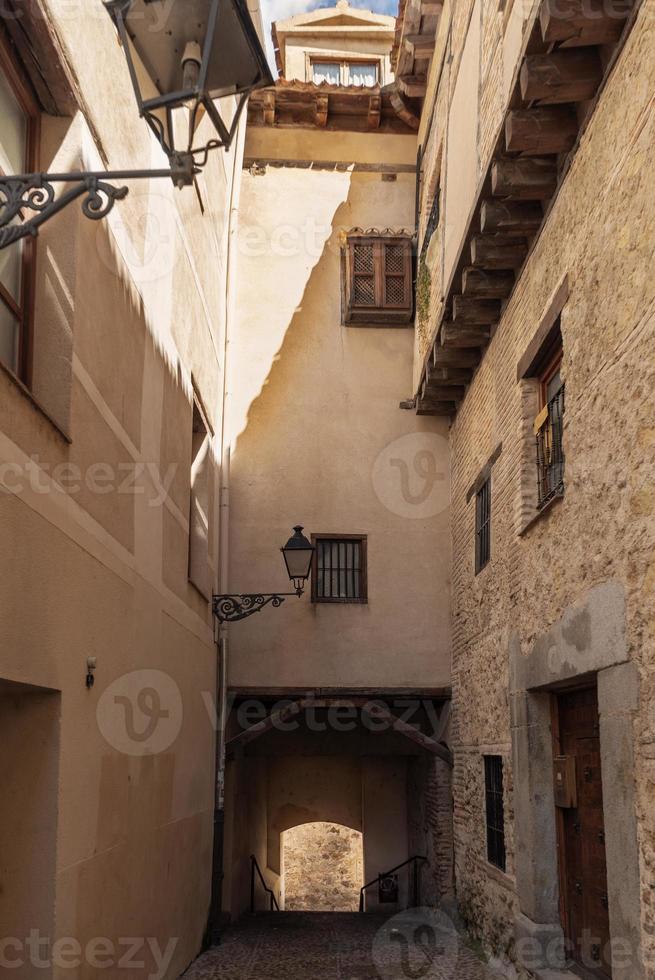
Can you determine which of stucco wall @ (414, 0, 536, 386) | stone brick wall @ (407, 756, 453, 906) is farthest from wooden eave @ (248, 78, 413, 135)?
stone brick wall @ (407, 756, 453, 906)

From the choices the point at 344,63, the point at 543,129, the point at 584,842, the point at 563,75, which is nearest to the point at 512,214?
the point at 543,129

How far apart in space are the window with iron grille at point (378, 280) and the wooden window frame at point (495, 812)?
5664mm

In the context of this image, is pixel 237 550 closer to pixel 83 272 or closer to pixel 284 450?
pixel 284 450

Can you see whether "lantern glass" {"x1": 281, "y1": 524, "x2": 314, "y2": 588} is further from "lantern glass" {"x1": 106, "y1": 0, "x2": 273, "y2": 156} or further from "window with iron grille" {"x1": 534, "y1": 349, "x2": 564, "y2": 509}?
"lantern glass" {"x1": 106, "y1": 0, "x2": 273, "y2": 156}

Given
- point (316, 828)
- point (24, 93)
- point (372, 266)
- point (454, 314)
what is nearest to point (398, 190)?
point (372, 266)

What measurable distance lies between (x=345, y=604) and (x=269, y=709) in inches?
62.3

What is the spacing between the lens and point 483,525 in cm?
965

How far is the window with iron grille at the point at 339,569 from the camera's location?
1155cm

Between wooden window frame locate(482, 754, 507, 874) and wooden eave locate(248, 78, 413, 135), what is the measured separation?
840 centimetres

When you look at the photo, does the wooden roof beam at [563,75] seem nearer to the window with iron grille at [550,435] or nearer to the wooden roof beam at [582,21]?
the wooden roof beam at [582,21]

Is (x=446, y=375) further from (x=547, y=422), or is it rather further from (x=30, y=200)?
(x=30, y=200)

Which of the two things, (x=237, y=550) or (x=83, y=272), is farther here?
(x=237, y=550)

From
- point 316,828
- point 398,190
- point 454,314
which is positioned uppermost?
point 398,190

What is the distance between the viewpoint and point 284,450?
39.0ft
